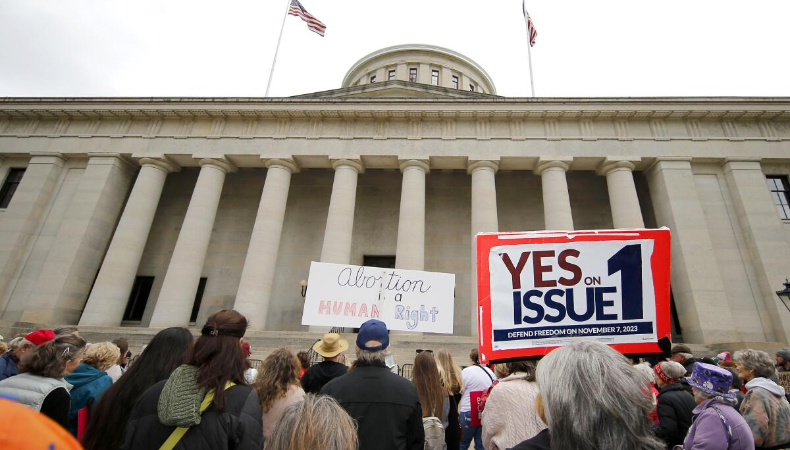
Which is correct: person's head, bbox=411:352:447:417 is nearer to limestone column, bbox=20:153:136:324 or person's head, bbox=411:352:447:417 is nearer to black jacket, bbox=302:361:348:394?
black jacket, bbox=302:361:348:394

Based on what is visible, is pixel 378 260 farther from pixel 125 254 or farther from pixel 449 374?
pixel 449 374

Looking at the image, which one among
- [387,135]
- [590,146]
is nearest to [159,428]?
[387,135]

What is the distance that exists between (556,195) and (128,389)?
63.6 feet

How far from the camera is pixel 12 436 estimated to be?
0.83 meters

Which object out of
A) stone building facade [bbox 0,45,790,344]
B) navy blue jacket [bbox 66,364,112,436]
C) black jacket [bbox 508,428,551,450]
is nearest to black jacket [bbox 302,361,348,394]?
navy blue jacket [bbox 66,364,112,436]

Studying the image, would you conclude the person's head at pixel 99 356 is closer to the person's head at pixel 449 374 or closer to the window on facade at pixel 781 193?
the person's head at pixel 449 374

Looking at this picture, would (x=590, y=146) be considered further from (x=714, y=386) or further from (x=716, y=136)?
(x=714, y=386)

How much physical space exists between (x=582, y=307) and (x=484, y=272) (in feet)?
3.46

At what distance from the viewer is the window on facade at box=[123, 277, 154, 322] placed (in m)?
22.0

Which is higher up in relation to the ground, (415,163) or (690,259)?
(415,163)

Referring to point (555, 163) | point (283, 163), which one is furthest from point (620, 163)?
point (283, 163)

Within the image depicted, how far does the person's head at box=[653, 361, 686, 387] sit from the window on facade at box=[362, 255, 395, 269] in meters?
18.5

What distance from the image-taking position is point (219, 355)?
2621 mm

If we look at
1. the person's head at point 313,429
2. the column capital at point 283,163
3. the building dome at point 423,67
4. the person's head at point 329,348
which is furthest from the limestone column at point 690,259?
the building dome at point 423,67
